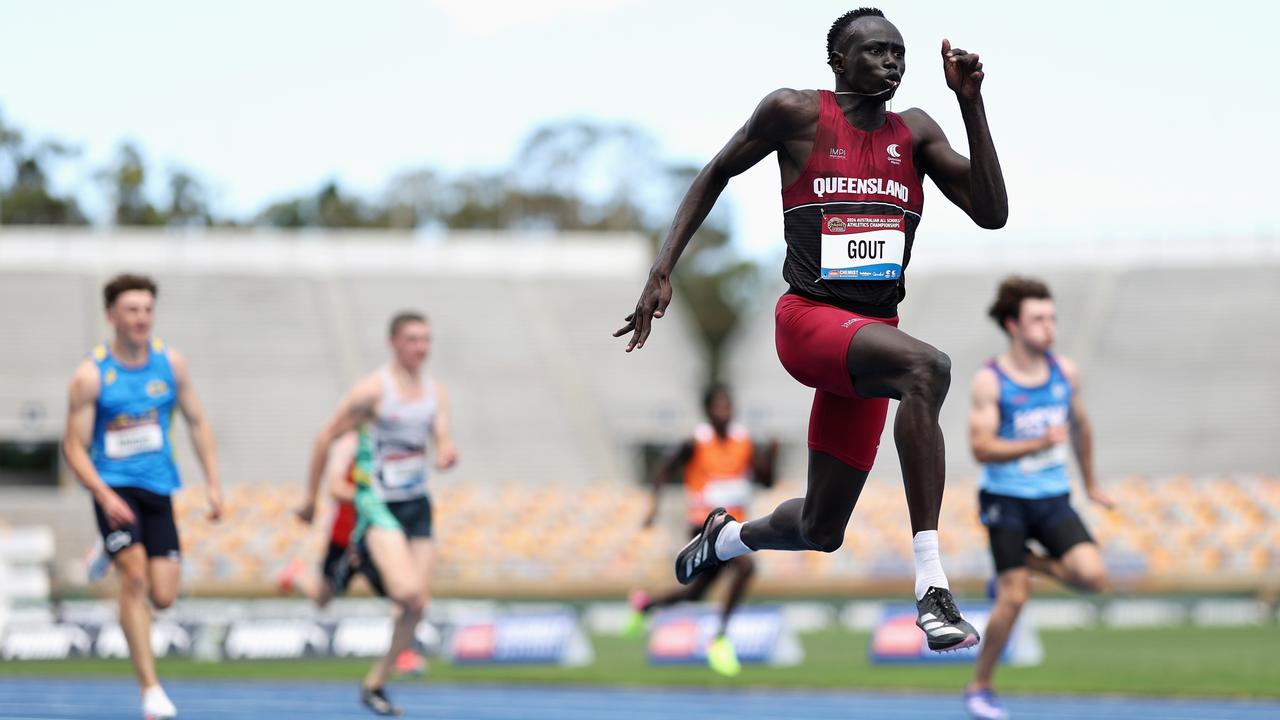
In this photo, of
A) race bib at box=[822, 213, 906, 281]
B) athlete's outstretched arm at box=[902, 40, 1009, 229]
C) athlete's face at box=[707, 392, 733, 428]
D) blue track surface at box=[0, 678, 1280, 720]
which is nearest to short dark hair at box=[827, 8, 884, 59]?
athlete's outstretched arm at box=[902, 40, 1009, 229]

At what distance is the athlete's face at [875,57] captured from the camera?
662cm

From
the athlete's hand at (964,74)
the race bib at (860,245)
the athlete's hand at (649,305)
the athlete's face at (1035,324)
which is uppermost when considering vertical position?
the athlete's hand at (964,74)

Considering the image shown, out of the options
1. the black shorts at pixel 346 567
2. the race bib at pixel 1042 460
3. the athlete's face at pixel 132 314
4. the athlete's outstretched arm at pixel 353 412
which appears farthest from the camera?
the black shorts at pixel 346 567

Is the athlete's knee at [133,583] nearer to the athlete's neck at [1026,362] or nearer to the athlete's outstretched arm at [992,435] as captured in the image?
the athlete's outstretched arm at [992,435]

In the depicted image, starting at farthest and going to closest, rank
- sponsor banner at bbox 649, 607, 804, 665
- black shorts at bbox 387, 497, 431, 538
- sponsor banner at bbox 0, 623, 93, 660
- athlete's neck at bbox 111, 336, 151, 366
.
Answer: sponsor banner at bbox 0, 623, 93, 660 → sponsor banner at bbox 649, 607, 804, 665 → black shorts at bbox 387, 497, 431, 538 → athlete's neck at bbox 111, 336, 151, 366

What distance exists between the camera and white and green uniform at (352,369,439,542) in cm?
1110

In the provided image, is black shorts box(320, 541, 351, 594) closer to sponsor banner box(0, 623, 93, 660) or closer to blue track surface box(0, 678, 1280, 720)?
blue track surface box(0, 678, 1280, 720)

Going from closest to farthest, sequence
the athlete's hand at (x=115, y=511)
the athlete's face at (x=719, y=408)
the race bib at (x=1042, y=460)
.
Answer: the athlete's hand at (x=115, y=511) < the race bib at (x=1042, y=460) < the athlete's face at (x=719, y=408)

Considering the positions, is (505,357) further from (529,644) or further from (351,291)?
(529,644)

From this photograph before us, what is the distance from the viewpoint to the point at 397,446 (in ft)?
36.6

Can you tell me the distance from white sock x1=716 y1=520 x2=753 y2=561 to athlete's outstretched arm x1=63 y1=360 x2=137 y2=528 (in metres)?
3.69

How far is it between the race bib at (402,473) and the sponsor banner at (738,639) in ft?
20.2

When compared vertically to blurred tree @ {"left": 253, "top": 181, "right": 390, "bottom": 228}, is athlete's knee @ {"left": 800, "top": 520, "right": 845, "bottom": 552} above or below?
above

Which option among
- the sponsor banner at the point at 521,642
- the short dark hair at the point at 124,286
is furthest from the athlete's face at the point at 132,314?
the sponsor banner at the point at 521,642
